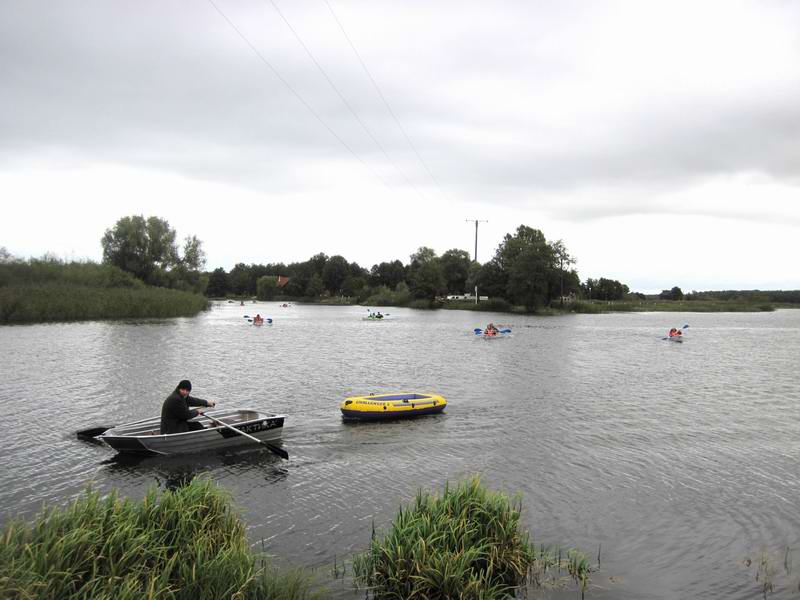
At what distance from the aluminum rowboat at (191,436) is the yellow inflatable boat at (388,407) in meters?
3.63

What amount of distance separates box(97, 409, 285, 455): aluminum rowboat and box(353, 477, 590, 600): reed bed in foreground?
8196 millimetres

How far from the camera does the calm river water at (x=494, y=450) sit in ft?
36.6

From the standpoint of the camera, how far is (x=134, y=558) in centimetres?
730

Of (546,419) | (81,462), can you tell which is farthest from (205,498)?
(546,419)

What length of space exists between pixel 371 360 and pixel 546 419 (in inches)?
742

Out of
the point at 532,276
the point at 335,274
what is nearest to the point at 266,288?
the point at 335,274

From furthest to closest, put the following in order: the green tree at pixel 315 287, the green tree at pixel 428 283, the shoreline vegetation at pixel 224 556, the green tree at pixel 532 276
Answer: the green tree at pixel 315 287, the green tree at pixel 428 283, the green tree at pixel 532 276, the shoreline vegetation at pixel 224 556

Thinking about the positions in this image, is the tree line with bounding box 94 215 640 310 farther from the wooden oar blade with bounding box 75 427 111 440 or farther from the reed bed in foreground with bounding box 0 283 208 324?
the wooden oar blade with bounding box 75 427 111 440

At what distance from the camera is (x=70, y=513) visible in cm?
771

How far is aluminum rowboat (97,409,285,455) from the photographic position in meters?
15.5

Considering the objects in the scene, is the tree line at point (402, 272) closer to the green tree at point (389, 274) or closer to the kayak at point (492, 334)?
the green tree at point (389, 274)

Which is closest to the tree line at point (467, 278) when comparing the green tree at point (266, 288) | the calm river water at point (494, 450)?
the green tree at point (266, 288)

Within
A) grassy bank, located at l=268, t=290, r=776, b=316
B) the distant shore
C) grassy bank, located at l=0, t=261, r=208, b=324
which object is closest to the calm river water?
grassy bank, located at l=0, t=261, r=208, b=324

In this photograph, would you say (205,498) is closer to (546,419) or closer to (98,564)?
(98,564)
